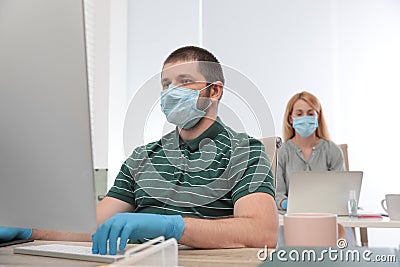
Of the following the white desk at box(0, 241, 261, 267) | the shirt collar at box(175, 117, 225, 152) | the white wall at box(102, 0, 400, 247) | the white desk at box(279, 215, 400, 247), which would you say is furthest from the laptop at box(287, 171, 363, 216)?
the white wall at box(102, 0, 400, 247)

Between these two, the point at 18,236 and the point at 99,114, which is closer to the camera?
the point at 18,236

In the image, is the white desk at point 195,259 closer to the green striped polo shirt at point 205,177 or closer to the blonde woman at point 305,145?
the green striped polo shirt at point 205,177

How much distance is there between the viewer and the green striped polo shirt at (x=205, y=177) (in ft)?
3.75

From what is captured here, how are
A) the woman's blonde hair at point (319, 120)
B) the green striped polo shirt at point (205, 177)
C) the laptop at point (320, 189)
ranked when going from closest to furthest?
the green striped polo shirt at point (205, 177) < the laptop at point (320, 189) < the woman's blonde hair at point (319, 120)

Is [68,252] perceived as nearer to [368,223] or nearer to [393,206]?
[368,223]

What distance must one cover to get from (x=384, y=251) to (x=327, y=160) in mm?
2065

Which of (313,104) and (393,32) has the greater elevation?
(393,32)

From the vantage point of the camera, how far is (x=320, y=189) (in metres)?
1.84

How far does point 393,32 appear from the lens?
11.5ft

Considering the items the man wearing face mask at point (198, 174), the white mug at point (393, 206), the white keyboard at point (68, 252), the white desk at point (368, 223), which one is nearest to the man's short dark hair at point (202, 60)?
the man wearing face mask at point (198, 174)

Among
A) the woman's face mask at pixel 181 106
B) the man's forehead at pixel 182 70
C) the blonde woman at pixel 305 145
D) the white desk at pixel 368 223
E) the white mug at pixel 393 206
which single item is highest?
the man's forehead at pixel 182 70

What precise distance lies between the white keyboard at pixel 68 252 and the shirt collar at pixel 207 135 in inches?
17.4

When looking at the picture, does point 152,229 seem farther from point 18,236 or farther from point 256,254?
point 18,236

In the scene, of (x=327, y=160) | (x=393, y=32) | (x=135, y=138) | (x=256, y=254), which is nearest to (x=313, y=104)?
(x=327, y=160)
